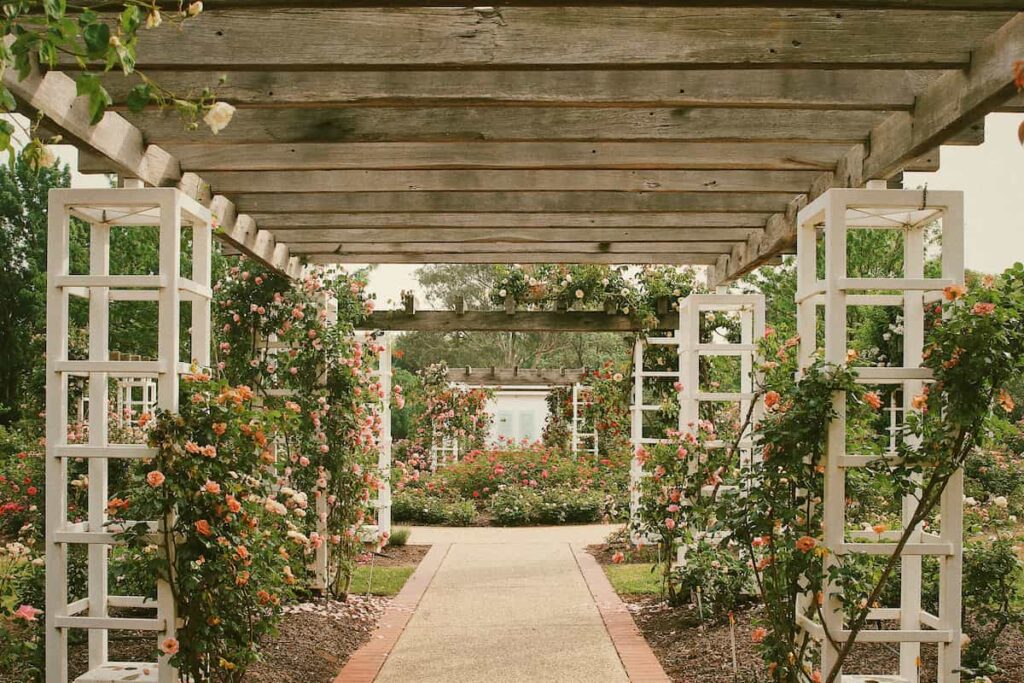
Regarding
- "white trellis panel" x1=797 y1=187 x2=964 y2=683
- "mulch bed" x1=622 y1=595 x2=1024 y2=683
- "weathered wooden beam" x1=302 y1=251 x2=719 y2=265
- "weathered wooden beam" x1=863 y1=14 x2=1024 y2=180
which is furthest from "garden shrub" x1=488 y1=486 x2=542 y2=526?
"weathered wooden beam" x1=863 y1=14 x2=1024 y2=180

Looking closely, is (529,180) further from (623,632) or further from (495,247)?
(623,632)

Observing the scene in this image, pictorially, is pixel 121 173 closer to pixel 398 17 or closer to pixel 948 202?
pixel 398 17

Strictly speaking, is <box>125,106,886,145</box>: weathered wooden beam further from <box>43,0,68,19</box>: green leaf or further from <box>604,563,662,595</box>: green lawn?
<box>604,563,662,595</box>: green lawn

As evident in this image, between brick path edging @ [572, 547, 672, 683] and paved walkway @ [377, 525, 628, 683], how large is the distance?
0.19 ft

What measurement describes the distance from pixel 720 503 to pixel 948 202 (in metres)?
1.62

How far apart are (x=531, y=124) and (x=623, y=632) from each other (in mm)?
3593

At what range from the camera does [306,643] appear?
591cm

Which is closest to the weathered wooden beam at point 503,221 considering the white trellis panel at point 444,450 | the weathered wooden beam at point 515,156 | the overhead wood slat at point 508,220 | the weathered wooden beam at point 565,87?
the overhead wood slat at point 508,220

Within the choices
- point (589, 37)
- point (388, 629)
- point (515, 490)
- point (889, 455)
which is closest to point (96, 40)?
point (589, 37)

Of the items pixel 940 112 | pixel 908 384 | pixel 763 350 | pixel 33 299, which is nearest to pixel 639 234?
pixel 763 350

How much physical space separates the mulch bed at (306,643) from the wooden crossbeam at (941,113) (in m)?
3.45

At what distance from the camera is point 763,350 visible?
498 cm

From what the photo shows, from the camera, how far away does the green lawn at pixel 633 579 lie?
7.96m

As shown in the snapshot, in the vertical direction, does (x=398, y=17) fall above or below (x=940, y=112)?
above
